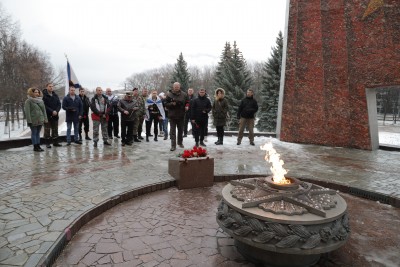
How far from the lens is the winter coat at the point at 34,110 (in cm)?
855

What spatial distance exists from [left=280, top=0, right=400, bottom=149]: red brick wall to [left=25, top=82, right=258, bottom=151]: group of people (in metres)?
2.29

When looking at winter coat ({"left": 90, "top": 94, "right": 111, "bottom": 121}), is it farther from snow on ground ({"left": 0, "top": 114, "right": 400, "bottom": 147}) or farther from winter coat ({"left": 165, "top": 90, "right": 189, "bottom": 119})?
snow on ground ({"left": 0, "top": 114, "right": 400, "bottom": 147})

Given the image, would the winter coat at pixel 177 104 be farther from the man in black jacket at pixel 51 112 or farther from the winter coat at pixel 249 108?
the man in black jacket at pixel 51 112

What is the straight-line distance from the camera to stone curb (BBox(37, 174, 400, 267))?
341 cm

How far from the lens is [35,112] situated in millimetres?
8648

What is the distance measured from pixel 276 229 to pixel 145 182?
3.50 m

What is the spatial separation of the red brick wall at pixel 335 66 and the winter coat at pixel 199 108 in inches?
147

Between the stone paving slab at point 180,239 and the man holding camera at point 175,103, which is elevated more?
the man holding camera at point 175,103

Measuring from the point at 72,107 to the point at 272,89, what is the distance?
17043 millimetres

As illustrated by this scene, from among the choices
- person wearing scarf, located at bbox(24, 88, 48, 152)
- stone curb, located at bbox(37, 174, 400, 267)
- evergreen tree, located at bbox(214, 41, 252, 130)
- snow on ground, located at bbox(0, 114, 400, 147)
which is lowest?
stone curb, located at bbox(37, 174, 400, 267)

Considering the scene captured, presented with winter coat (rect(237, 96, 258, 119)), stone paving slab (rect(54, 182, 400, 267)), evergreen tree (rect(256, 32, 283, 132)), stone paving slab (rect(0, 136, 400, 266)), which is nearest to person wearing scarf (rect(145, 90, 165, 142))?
stone paving slab (rect(0, 136, 400, 266))

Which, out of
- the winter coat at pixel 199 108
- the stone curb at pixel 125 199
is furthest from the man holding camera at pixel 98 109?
the stone curb at pixel 125 199

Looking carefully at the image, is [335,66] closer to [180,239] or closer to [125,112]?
[125,112]

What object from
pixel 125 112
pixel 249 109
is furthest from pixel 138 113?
pixel 249 109
